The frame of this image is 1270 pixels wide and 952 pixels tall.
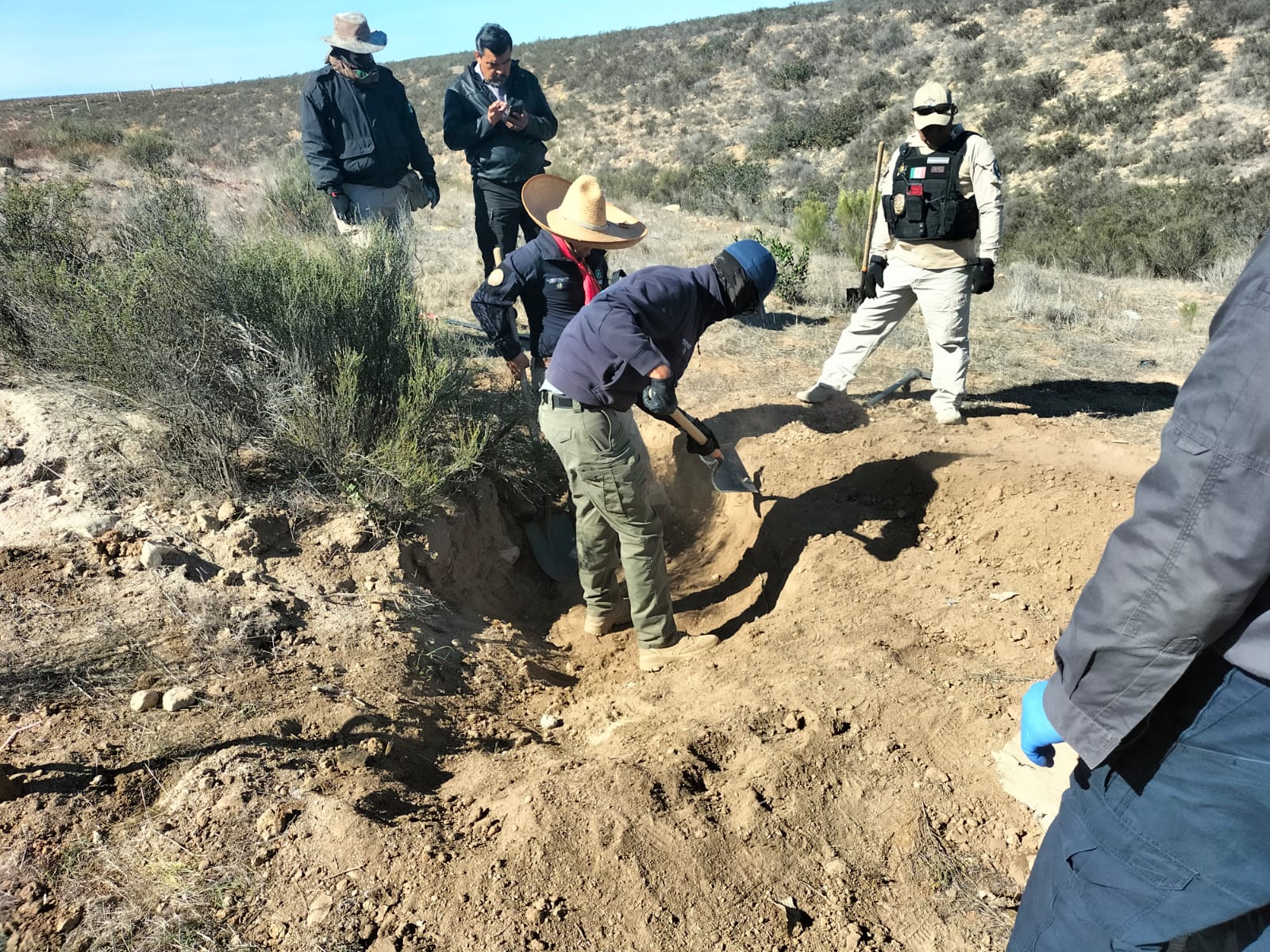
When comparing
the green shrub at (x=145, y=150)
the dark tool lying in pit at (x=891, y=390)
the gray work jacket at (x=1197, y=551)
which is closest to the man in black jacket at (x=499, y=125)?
the dark tool lying in pit at (x=891, y=390)

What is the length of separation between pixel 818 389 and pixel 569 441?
8.95 feet

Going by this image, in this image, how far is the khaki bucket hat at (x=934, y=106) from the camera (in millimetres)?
5000

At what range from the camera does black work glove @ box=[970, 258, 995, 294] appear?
5.21 metres

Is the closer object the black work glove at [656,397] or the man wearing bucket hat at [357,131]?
the black work glove at [656,397]

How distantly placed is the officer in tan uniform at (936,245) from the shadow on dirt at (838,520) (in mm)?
871

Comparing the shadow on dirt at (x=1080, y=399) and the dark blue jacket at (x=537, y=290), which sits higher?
the dark blue jacket at (x=537, y=290)

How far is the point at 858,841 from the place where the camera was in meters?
2.49

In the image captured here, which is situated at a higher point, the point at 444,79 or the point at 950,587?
the point at 444,79

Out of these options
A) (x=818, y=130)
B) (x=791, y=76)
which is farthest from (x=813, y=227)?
(x=791, y=76)

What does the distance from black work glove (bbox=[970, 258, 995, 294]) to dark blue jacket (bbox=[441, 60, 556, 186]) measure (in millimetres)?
3158

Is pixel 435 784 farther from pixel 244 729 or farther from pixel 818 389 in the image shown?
pixel 818 389

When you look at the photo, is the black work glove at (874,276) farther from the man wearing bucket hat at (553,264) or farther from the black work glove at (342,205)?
the black work glove at (342,205)

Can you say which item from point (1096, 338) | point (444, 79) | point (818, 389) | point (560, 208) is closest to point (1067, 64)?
point (1096, 338)

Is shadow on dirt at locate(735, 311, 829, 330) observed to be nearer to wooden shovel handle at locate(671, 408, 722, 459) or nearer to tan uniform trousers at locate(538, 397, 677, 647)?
wooden shovel handle at locate(671, 408, 722, 459)
